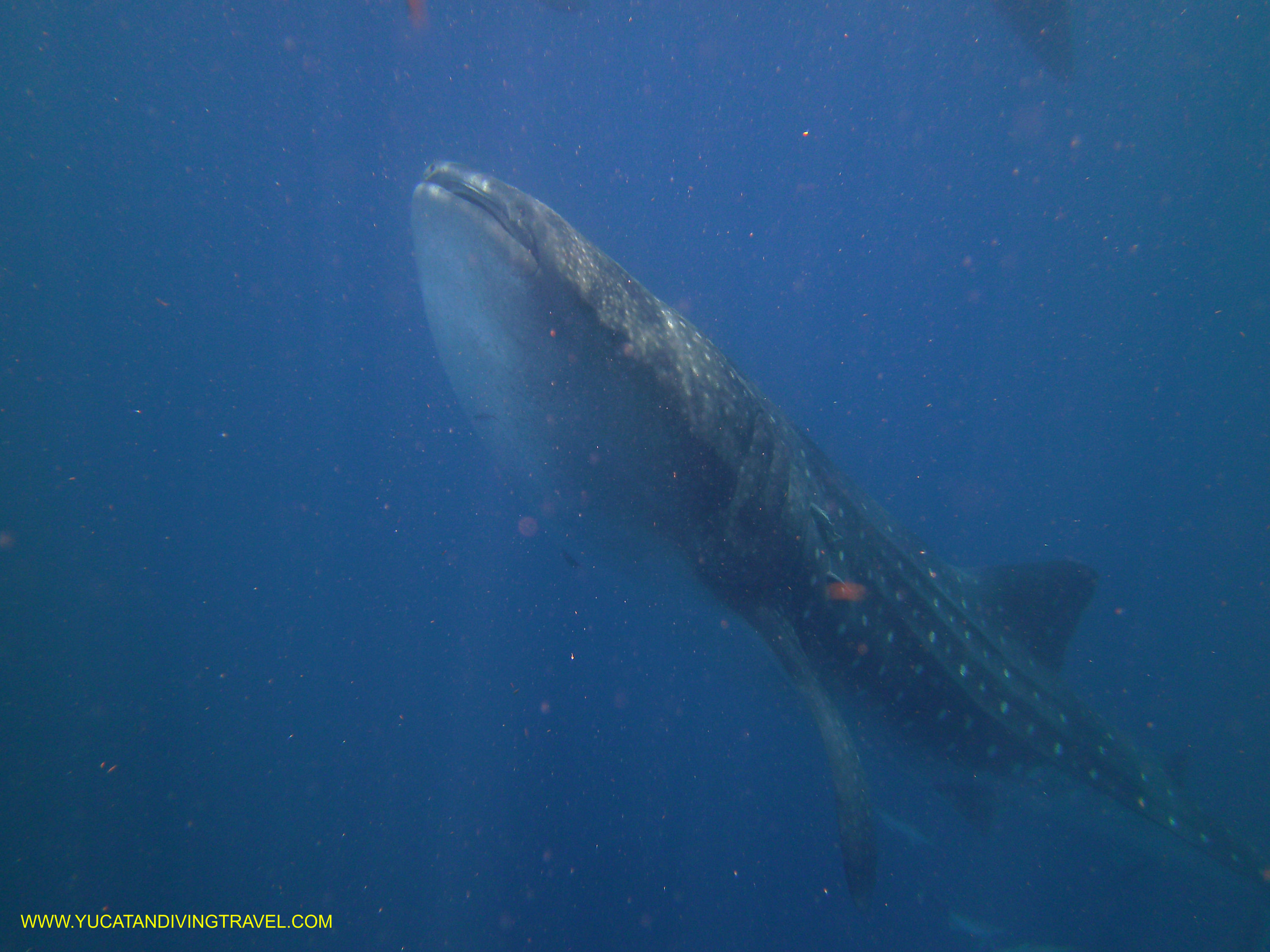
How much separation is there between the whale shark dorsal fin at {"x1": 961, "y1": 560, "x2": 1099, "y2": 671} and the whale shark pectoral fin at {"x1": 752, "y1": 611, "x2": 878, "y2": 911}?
292 cm

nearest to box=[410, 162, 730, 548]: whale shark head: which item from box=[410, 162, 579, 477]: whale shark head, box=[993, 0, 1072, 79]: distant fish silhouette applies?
box=[410, 162, 579, 477]: whale shark head

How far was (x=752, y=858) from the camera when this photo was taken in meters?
11.2

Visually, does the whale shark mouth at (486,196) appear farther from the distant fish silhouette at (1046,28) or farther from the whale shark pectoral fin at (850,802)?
the distant fish silhouette at (1046,28)

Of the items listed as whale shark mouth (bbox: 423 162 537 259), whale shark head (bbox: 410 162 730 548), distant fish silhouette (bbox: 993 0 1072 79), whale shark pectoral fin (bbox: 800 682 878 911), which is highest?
distant fish silhouette (bbox: 993 0 1072 79)

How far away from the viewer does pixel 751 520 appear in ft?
12.0

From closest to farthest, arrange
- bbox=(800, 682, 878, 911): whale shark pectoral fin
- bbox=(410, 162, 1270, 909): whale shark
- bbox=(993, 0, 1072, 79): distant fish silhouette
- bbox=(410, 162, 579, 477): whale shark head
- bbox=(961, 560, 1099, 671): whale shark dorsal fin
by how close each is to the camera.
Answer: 1. bbox=(410, 162, 579, 477): whale shark head
2. bbox=(410, 162, 1270, 909): whale shark
3. bbox=(800, 682, 878, 911): whale shark pectoral fin
4. bbox=(961, 560, 1099, 671): whale shark dorsal fin
5. bbox=(993, 0, 1072, 79): distant fish silhouette

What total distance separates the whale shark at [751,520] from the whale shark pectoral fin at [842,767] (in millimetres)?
14

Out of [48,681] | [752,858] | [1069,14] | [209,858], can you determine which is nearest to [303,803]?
[209,858]

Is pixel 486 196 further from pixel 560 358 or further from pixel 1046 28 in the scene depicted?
pixel 1046 28

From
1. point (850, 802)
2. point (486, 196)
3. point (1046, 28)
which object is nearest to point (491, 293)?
point (486, 196)

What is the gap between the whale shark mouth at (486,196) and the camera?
2525mm

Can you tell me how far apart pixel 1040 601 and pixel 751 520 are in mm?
4256

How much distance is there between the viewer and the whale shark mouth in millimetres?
2525

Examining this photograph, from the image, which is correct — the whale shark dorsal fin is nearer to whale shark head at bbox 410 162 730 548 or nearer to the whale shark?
the whale shark
